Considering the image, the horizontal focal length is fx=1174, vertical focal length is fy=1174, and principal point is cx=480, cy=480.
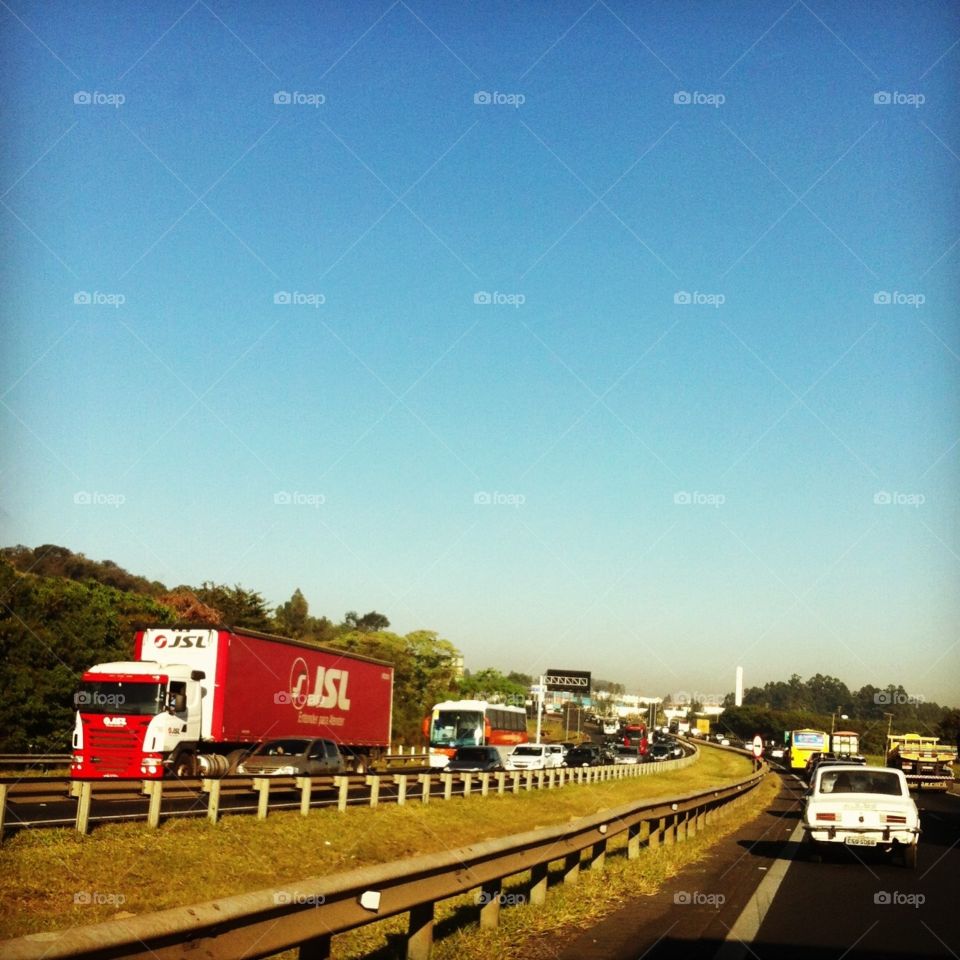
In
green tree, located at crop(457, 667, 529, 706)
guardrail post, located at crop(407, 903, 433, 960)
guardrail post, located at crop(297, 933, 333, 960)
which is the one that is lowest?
green tree, located at crop(457, 667, 529, 706)

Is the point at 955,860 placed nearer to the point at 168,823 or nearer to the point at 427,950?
the point at 168,823

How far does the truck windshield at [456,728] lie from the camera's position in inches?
2136

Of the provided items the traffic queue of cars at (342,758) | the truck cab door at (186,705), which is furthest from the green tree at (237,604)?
the truck cab door at (186,705)

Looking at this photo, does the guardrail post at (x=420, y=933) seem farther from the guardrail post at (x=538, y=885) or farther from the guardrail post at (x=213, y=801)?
the guardrail post at (x=213, y=801)

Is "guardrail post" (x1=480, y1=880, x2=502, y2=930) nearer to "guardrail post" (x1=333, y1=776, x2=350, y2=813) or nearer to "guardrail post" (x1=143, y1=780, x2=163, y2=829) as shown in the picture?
"guardrail post" (x1=143, y1=780, x2=163, y2=829)

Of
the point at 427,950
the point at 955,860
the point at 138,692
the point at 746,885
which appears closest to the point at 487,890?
the point at 427,950

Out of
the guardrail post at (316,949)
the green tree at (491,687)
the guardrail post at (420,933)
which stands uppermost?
the guardrail post at (316,949)

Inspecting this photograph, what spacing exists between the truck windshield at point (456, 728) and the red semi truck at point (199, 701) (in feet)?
52.1

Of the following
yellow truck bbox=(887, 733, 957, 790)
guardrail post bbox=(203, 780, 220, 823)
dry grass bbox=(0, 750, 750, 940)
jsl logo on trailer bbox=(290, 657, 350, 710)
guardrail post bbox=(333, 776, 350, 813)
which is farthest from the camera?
yellow truck bbox=(887, 733, 957, 790)

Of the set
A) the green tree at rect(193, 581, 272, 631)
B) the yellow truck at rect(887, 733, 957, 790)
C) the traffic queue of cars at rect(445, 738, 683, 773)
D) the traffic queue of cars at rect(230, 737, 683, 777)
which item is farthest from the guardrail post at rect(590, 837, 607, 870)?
the green tree at rect(193, 581, 272, 631)

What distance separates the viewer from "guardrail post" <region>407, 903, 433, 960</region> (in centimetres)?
774

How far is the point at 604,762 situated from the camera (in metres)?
68.0

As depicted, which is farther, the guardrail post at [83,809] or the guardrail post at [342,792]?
the guardrail post at [342,792]

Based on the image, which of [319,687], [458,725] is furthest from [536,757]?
[319,687]
